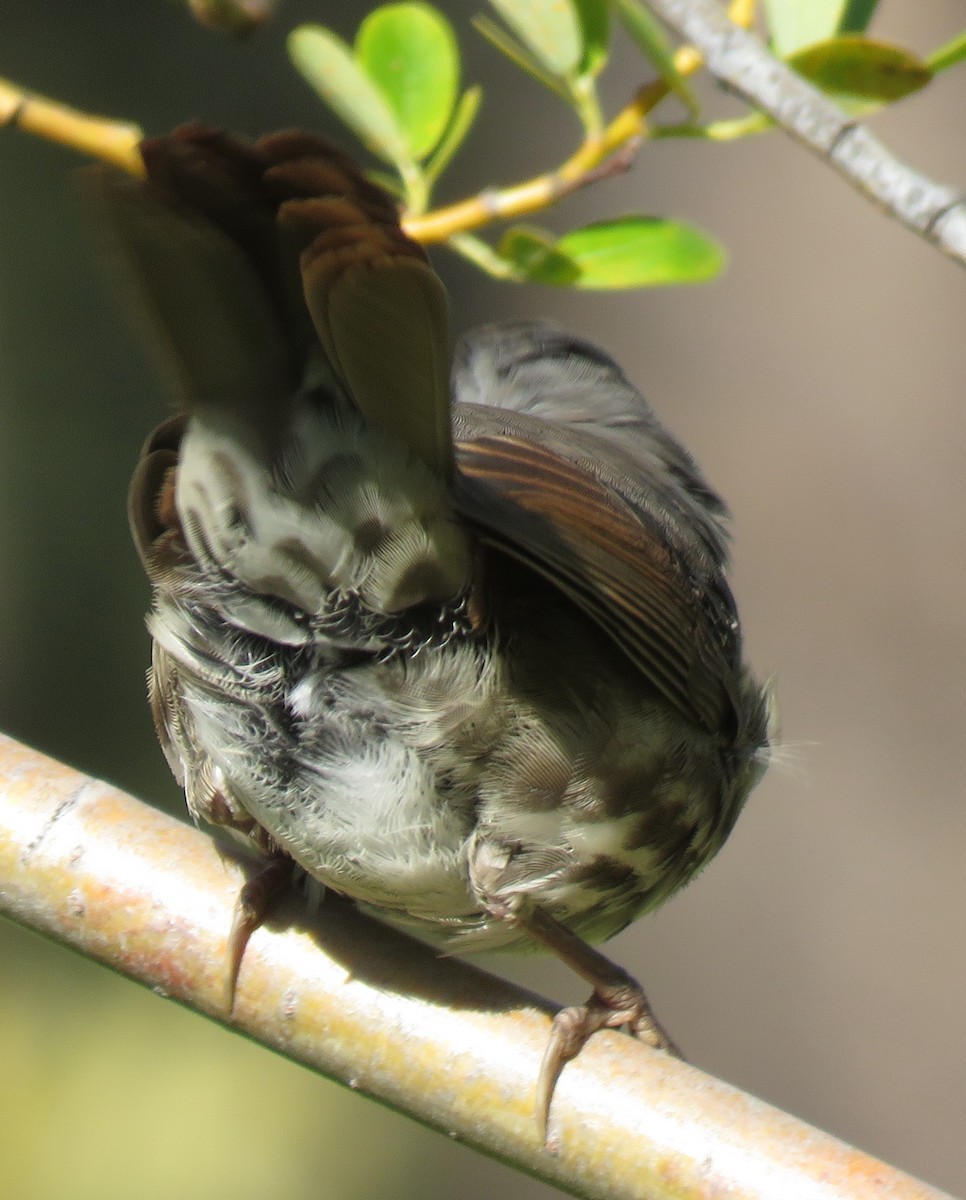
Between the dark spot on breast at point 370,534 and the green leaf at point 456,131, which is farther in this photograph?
the dark spot on breast at point 370,534

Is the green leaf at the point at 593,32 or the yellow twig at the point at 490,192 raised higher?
the green leaf at the point at 593,32

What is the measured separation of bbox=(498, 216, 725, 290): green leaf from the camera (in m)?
1.78

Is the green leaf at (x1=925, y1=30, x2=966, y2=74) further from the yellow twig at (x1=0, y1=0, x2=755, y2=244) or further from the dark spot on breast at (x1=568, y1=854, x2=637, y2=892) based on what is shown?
the dark spot on breast at (x1=568, y1=854, x2=637, y2=892)

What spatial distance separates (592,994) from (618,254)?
1246mm

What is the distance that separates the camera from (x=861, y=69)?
→ 4.96ft

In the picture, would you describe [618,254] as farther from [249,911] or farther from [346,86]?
[249,911]

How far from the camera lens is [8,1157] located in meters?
5.10

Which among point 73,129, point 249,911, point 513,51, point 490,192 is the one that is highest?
point 513,51

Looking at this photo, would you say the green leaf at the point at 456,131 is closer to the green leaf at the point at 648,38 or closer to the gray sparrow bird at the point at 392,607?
the gray sparrow bird at the point at 392,607

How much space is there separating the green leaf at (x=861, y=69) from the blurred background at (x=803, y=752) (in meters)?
3.47

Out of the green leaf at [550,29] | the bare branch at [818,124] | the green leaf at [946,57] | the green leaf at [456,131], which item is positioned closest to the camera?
the bare branch at [818,124]

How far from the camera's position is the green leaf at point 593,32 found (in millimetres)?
1594

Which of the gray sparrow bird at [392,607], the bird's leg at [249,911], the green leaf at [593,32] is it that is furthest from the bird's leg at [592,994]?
the green leaf at [593,32]

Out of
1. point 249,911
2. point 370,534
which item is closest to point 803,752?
point 249,911
